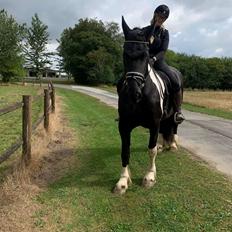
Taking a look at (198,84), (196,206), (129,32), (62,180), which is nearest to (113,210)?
(196,206)

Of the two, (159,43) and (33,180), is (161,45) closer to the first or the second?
(159,43)

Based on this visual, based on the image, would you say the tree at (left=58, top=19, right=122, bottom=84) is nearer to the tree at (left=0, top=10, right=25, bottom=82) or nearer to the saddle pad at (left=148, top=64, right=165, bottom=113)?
the tree at (left=0, top=10, right=25, bottom=82)

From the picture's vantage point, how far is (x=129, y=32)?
→ 645cm

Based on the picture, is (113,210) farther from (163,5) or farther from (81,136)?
(81,136)

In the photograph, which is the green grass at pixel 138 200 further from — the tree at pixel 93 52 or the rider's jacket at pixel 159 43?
the tree at pixel 93 52

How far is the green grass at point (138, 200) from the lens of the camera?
566cm

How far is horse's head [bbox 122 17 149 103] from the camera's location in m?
6.31

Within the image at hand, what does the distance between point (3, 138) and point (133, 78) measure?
6747mm

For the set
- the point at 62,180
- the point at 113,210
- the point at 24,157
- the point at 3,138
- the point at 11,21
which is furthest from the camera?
the point at 11,21

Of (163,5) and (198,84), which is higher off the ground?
(163,5)

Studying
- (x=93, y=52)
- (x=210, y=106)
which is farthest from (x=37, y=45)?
(x=210, y=106)

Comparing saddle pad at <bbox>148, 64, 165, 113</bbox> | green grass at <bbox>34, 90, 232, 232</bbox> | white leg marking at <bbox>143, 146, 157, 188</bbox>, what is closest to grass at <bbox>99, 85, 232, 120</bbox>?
green grass at <bbox>34, 90, 232, 232</bbox>

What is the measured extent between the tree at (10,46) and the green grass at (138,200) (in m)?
54.7

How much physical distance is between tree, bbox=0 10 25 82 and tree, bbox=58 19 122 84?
14.7 m
